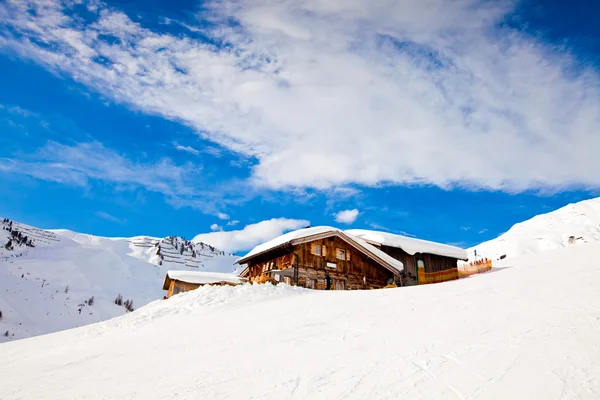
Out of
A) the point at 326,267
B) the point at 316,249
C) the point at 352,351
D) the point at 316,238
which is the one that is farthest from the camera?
the point at 326,267

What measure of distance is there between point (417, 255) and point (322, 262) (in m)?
11.2

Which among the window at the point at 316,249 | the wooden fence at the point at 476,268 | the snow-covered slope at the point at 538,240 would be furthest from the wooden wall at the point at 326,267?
the snow-covered slope at the point at 538,240

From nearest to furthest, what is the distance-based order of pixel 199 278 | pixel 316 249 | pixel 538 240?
1. pixel 316 249
2. pixel 199 278
3. pixel 538 240

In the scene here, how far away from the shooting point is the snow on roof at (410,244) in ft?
112

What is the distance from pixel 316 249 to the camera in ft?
92.4

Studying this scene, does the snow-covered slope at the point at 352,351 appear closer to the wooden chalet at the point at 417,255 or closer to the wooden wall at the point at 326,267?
the wooden wall at the point at 326,267

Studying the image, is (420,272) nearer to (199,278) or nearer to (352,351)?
(199,278)

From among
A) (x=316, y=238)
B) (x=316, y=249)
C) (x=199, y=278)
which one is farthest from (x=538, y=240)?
(x=199, y=278)

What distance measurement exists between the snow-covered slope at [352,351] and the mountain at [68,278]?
91.6 ft

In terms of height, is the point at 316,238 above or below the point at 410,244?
below

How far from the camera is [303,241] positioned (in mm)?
26734

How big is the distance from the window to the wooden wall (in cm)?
16

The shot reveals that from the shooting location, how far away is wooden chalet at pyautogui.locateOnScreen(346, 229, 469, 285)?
112 ft

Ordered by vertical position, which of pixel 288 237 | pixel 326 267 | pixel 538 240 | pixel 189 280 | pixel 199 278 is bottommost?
pixel 189 280
